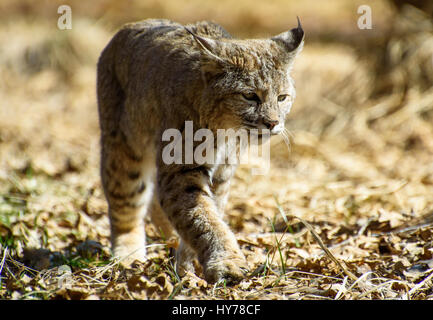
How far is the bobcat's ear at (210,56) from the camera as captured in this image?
3852 millimetres

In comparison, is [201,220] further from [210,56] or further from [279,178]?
[279,178]

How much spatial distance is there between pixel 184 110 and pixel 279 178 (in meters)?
3.47

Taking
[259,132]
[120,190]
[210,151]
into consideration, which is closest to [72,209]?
[120,190]

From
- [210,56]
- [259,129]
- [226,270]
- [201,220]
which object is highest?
[210,56]

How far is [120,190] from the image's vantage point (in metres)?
5.01

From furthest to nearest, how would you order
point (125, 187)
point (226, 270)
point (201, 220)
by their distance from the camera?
point (125, 187) < point (201, 220) < point (226, 270)

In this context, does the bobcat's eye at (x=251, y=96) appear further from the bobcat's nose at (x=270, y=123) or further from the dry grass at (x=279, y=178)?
the dry grass at (x=279, y=178)

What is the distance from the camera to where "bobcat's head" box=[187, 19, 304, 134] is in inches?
153

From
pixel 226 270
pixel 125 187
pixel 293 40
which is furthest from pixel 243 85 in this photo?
pixel 125 187

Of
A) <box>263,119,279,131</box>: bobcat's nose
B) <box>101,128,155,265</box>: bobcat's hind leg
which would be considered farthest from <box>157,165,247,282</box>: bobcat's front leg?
<box>101,128,155,265</box>: bobcat's hind leg

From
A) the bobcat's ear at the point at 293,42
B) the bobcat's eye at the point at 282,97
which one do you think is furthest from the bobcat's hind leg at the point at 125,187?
the bobcat's ear at the point at 293,42

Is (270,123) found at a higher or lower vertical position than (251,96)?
lower

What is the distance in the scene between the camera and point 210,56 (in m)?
3.90
